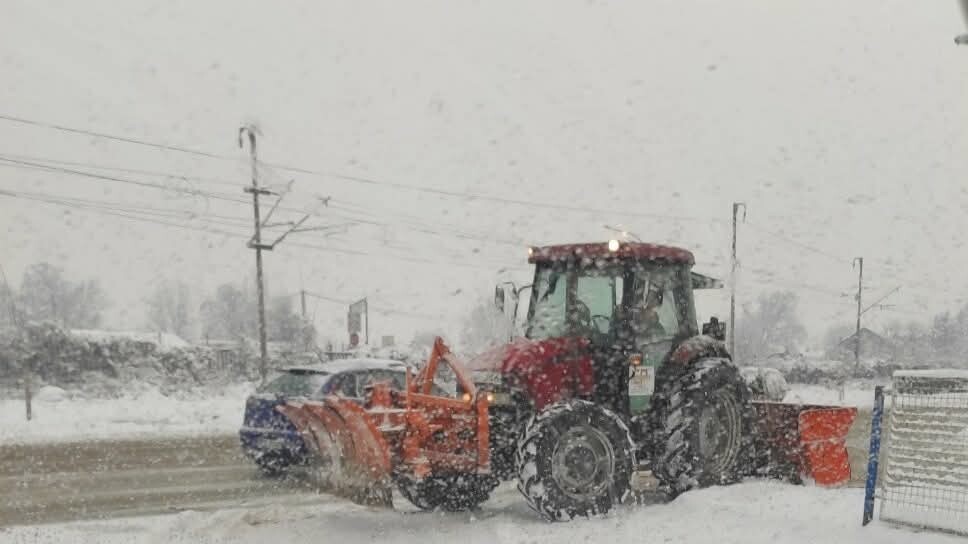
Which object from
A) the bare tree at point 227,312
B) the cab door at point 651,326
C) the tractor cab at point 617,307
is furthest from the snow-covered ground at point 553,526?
the bare tree at point 227,312

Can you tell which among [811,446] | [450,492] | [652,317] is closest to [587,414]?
[652,317]

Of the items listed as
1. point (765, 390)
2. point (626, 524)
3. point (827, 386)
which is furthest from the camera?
point (827, 386)

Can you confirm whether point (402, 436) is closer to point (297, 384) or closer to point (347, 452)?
point (347, 452)

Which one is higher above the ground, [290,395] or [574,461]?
[574,461]

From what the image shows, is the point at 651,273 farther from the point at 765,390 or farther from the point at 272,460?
the point at 272,460

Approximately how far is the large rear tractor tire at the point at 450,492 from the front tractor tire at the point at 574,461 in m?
0.97

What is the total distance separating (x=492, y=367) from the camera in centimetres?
795

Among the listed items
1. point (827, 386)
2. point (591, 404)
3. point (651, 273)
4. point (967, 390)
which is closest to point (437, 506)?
point (591, 404)

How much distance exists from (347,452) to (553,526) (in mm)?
1756

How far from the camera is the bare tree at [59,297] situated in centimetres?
8938

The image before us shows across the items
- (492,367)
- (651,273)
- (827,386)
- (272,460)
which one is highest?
(651,273)

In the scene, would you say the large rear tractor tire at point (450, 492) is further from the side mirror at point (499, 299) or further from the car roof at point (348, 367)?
the car roof at point (348, 367)

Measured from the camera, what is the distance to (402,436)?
7.23 m

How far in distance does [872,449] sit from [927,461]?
35 centimetres
